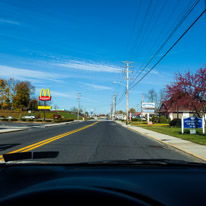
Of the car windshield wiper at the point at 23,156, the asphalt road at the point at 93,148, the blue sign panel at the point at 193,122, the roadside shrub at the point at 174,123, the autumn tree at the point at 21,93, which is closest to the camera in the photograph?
the car windshield wiper at the point at 23,156

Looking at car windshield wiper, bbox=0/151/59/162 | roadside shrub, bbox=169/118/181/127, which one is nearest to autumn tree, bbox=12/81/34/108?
roadside shrub, bbox=169/118/181/127

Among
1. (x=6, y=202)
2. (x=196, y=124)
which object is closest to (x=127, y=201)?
(x=6, y=202)

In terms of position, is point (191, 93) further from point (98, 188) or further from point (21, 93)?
point (21, 93)

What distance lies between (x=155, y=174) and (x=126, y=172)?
11.2 inches

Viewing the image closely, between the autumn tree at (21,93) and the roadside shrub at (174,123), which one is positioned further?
the autumn tree at (21,93)

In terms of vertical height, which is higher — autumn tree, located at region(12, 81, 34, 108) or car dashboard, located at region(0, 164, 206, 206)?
autumn tree, located at region(12, 81, 34, 108)

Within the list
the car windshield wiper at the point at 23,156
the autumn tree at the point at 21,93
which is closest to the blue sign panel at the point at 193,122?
the car windshield wiper at the point at 23,156

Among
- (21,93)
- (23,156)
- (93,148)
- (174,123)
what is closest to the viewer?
(23,156)

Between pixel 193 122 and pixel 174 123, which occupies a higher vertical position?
pixel 193 122

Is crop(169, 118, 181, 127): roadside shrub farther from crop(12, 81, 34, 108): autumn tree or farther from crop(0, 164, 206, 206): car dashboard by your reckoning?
crop(12, 81, 34, 108): autumn tree

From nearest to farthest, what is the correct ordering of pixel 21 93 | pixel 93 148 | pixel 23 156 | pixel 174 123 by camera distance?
pixel 23 156 → pixel 93 148 → pixel 174 123 → pixel 21 93

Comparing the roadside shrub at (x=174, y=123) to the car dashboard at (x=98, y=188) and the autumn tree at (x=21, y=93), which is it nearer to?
the car dashboard at (x=98, y=188)

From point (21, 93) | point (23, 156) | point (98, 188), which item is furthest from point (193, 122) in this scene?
point (21, 93)

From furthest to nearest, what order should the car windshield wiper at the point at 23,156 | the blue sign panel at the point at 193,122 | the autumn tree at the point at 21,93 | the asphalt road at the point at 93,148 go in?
the autumn tree at the point at 21,93
the blue sign panel at the point at 193,122
the asphalt road at the point at 93,148
the car windshield wiper at the point at 23,156
